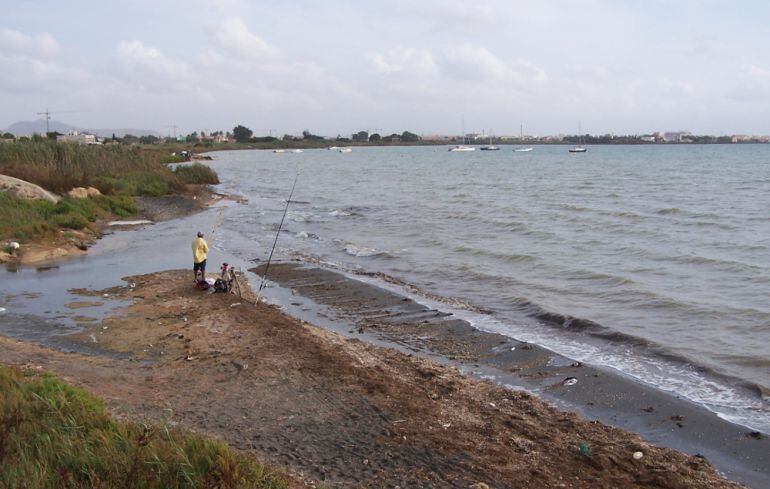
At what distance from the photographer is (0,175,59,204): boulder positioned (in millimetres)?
24078

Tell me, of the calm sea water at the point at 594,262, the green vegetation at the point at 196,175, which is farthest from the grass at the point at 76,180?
the calm sea water at the point at 594,262

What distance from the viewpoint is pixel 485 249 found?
2175cm

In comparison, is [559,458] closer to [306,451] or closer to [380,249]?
[306,451]

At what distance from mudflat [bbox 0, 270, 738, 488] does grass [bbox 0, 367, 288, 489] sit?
3.67 feet

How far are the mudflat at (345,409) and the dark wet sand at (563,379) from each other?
0.50 meters

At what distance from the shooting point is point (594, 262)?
1903 cm

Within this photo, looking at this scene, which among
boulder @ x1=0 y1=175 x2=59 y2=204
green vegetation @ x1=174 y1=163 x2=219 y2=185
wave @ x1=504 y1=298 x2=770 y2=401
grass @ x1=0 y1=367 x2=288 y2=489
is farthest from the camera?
green vegetation @ x1=174 y1=163 x2=219 y2=185

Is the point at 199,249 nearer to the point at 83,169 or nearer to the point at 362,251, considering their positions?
the point at 362,251

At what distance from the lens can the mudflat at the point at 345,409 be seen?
6.25m

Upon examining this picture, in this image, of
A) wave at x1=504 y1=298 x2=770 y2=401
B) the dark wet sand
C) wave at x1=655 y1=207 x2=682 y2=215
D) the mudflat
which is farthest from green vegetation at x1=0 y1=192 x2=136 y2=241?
wave at x1=655 y1=207 x2=682 y2=215

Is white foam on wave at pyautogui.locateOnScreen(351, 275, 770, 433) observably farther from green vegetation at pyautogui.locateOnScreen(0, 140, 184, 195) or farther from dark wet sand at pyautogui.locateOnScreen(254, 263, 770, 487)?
green vegetation at pyautogui.locateOnScreen(0, 140, 184, 195)

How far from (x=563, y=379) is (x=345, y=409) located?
3.70m

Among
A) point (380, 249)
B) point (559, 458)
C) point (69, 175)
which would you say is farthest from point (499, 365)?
point (69, 175)

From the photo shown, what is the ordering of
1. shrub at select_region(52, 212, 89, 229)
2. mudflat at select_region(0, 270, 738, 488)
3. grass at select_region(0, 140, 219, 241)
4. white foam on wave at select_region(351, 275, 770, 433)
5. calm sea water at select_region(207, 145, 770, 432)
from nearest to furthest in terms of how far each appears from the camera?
mudflat at select_region(0, 270, 738, 488) → white foam on wave at select_region(351, 275, 770, 433) → calm sea water at select_region(207, 145, 770, 432) → grass at select_region(0, 140, 219, 241) → shrub at select_region(52, 212, 89, 229)
